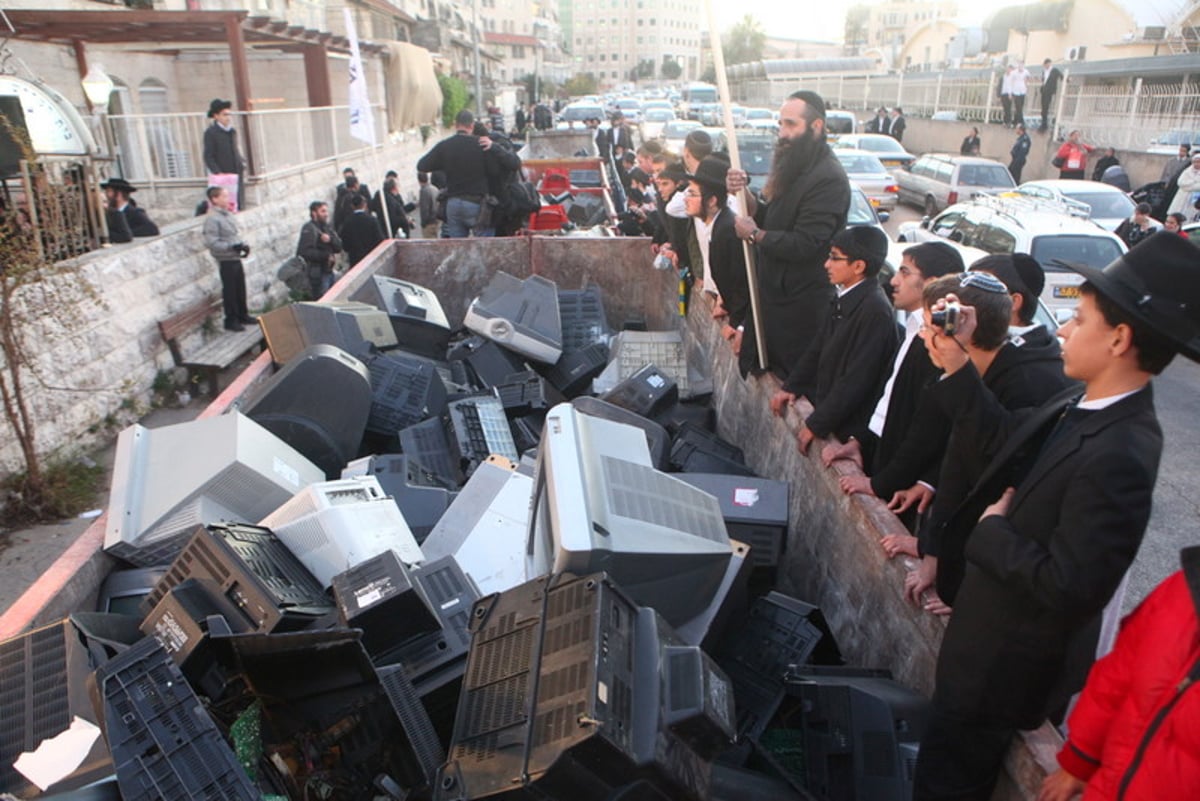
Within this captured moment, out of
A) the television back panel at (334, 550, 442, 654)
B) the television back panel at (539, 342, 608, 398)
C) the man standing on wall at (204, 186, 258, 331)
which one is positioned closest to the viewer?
the television back panel at (334, 550, 442, 654)

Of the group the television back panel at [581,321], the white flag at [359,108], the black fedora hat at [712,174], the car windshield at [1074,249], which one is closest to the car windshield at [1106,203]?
the car windshield at [1074,249]

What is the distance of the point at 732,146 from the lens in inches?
173

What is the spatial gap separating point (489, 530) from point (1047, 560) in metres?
2.30

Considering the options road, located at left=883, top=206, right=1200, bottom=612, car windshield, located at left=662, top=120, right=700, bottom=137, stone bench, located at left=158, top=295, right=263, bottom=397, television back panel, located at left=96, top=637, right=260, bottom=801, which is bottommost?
road, located at left=883, top=206, right=1200, bottom=612

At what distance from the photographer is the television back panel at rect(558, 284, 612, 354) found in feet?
25.6

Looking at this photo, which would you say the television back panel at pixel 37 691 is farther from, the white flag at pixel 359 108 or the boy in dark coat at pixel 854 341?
the white flag at pixel 359 108

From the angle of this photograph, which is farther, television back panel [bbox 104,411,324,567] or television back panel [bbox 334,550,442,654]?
television back panel [bbox 104,411,324,567]

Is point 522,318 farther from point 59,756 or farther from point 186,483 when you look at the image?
point 59,756

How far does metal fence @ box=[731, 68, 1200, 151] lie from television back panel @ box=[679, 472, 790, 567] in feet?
66.5

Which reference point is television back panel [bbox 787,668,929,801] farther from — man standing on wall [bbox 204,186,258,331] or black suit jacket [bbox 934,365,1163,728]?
man standing on wall [bbox 204,186,258,331]

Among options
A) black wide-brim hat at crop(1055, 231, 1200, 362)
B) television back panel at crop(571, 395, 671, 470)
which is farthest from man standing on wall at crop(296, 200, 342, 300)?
black wide-brim hat at crop(1055, 231, 1200, 362)

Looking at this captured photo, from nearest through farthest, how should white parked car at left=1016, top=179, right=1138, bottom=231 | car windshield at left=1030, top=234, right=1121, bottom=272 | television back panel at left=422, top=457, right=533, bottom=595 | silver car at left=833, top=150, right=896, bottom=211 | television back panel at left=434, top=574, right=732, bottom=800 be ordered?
television back panel at left=434, top=574, right=732, bottom=800 < television back panel at left=422, top=457, right=533, bottom=595 < car windshield at left=1030, top=234, right=1121, bottom=272 < white parked car at left=1016, top=179, right=1138, bottom=231 < silver car at left=833, top=150, right=896, bottom=211

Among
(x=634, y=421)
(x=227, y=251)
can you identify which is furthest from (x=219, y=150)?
(x=634, y=421)

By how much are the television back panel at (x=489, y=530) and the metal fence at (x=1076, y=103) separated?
21097 mm
